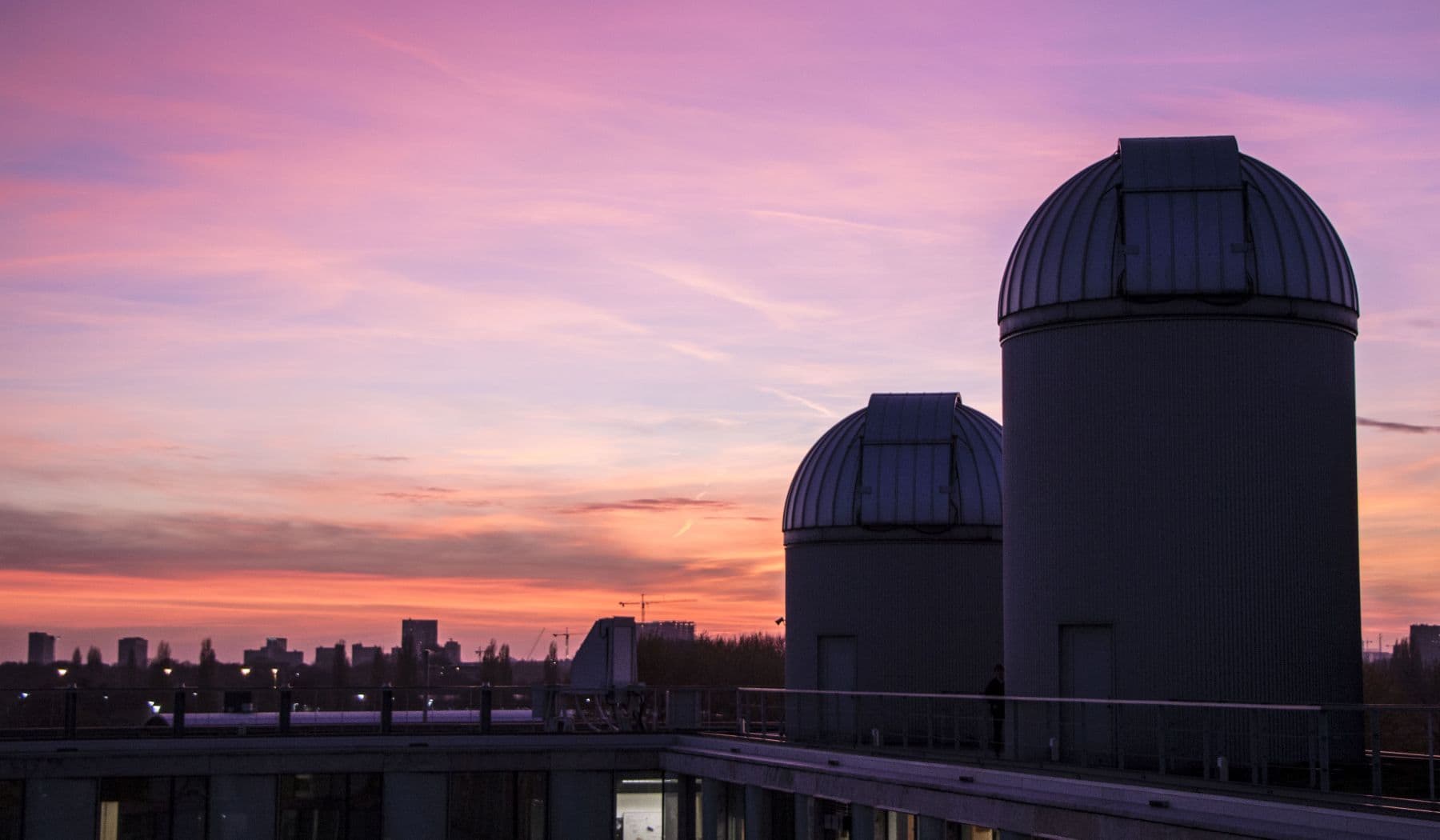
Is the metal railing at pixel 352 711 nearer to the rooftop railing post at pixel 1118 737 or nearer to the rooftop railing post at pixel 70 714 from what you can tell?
the rooftop railing post at pixel 70 714

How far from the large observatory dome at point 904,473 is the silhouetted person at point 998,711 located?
7.25 m

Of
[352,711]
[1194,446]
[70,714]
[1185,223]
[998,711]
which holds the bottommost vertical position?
[352,711]

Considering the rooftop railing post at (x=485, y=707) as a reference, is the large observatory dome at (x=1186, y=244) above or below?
above

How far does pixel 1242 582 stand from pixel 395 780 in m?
15.9

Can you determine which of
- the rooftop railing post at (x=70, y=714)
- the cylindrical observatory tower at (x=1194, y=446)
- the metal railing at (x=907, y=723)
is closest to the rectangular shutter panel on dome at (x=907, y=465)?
the metal railing at (x=907, y=723)

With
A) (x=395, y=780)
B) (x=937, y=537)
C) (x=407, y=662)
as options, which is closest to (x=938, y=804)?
(x=395, y=780)

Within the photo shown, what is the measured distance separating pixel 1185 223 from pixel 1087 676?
23.0 feet

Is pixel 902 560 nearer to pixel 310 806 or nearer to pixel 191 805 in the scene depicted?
pixel 310 806

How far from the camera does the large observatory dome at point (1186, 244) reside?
25.1 m

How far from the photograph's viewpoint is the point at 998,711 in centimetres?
2894

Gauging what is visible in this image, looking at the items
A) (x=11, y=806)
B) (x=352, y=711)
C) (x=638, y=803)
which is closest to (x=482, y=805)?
(x=638, y=803)

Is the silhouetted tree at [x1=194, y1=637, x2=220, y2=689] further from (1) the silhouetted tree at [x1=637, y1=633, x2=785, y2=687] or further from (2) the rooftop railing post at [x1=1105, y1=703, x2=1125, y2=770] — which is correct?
(2) the rooftop railing post at [x1=1105, y1=703, x2=1125, y2=770]

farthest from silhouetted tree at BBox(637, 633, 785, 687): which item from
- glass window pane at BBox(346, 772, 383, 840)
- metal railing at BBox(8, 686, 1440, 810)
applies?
glass window pane at BBox(346, 772, 383, 840)

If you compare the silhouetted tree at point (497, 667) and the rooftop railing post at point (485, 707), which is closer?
the rooftop railing post at point (485, 707)
